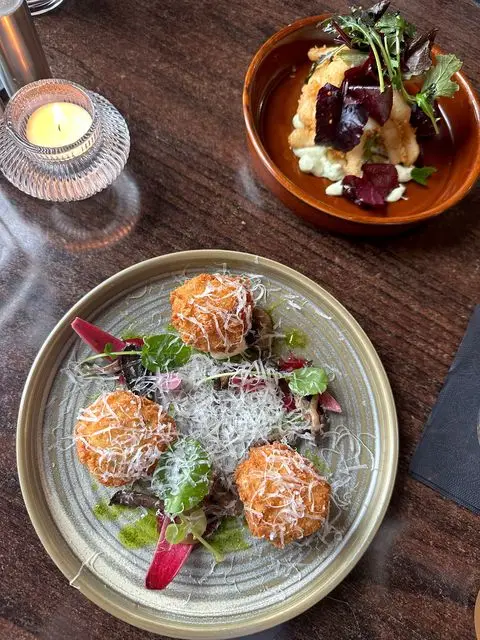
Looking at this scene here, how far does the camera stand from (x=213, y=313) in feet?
2.94

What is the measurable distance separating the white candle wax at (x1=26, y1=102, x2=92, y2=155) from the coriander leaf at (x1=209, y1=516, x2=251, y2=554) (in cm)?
67

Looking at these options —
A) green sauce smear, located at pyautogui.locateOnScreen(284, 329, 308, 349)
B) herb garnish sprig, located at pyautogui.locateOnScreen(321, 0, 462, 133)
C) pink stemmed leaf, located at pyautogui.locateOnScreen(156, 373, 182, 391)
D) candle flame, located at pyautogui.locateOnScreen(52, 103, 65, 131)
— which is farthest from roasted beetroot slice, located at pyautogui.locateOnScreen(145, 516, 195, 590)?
herb garnish sprig, located at pyautogui.locateOnScreen(321, 0, 462, 133)

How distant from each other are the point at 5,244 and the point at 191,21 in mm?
595

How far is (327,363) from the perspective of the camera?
3.31 ft

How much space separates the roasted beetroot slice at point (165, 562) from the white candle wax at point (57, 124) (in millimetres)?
650

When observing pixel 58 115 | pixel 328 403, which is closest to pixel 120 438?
pixel 328 403

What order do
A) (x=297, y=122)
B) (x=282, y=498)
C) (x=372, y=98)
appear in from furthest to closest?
(x=297, y=122)
(x=372, y=98)
(x=282, y=498)

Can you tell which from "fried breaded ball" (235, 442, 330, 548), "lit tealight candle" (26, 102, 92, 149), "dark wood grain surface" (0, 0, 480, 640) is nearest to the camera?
"fried breaded ball" (235, 442, 330, 548)

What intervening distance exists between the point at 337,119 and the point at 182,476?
26.2 inches

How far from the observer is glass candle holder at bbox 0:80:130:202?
1023mm

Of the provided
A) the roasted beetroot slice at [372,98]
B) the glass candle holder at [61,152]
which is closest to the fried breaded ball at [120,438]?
the glass candle holder at [61,152]

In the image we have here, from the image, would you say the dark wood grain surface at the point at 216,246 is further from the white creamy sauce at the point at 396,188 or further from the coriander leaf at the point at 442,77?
the coriander leaf at the point at 442,77

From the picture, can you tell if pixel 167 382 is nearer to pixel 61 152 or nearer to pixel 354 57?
Result: pixel 61 152

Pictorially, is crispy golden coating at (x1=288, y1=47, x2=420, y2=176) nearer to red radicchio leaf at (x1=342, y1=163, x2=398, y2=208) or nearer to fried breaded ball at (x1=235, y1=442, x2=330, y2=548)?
red radicchio leaf at (x1=342, y1=163, x2=398, y2=208)
